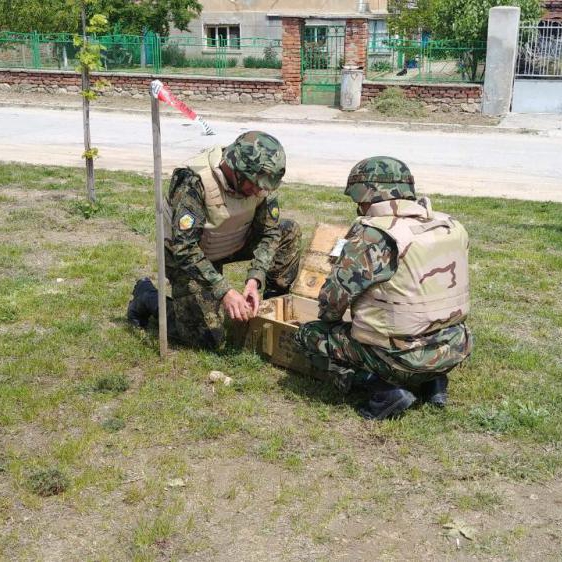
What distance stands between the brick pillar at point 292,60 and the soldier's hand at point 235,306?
16160 mm

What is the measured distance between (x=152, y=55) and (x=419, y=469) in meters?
20.1

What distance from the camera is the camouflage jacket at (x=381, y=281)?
12.2 feet

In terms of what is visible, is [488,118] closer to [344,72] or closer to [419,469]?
[344,72]

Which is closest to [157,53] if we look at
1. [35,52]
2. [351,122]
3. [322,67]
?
[35,52]

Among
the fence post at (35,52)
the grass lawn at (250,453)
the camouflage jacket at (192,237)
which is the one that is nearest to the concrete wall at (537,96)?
the fence post at (35,52)

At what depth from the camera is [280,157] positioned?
4312mm

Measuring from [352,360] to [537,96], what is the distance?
53.4 ft

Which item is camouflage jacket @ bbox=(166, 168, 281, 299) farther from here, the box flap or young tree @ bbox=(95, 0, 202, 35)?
young tree @ bbox=(95, 0, 202, 35)

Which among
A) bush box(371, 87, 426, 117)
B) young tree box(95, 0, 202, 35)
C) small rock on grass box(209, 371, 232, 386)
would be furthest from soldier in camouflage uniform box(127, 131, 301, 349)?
young tree box(95, 0, 202, 35)

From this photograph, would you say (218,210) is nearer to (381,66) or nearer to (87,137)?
(87,137)

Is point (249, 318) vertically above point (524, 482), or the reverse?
point (249, 318)

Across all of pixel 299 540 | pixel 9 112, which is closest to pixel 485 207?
pixel 299 540

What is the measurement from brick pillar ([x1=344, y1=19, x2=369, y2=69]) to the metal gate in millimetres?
570

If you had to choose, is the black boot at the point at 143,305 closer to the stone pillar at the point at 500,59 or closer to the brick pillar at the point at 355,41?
the stone pillar at the point at 500,59
